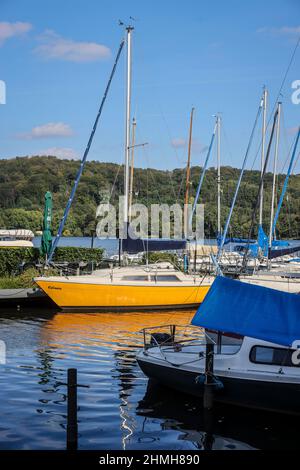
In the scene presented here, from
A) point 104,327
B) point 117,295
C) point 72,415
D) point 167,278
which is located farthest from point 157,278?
point 72,415

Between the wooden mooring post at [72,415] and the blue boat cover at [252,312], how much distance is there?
3954 mm

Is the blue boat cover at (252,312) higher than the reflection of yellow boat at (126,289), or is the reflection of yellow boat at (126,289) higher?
the blue boat cover at (252,312)

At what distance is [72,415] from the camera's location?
39.1ft

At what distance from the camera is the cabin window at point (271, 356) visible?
14.4 metres

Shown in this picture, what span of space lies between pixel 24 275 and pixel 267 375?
2158 cm

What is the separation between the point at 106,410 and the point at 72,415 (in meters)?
2.90

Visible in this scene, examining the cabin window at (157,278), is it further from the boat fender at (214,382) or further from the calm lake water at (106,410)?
the boat fender at (214,382)

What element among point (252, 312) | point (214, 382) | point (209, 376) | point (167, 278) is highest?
point (252, 312)

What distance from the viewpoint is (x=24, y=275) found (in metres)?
33.6

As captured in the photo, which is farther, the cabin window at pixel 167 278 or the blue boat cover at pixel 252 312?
the cabin window at pixel 167 278

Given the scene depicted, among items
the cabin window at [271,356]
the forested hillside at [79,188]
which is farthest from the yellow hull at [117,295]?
the forested hillside at [79,188]

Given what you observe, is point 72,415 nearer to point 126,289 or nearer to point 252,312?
point 252,312
